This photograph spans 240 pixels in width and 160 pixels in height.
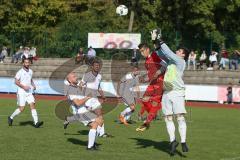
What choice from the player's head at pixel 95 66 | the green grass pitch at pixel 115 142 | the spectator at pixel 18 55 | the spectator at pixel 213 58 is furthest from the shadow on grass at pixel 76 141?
the spectator at pixel 18 55

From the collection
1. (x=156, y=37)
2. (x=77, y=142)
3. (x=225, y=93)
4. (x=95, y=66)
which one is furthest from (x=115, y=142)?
(x=225, y=93)

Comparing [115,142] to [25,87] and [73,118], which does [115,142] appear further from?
[25,87]

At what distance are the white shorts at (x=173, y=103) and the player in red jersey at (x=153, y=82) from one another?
200 cm

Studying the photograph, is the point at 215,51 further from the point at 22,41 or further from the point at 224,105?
the point at 22,41

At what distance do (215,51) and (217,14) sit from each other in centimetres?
1171

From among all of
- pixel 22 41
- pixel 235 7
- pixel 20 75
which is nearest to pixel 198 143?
pixel 20 75

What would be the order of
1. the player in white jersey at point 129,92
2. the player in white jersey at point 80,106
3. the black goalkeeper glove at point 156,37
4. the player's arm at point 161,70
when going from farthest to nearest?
1. the player in white jersey at point 129,92
2. the player's arm at point 161,70
3. the player in white jersey at point 80,106
4. the black goalkeeper glove at point 156,37

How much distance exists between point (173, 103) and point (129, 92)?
30.3ft

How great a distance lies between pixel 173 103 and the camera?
42.1 feet

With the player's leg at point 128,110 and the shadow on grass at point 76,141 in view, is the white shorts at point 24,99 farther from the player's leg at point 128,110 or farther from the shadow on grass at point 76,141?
the shadow on grass at point 76,141

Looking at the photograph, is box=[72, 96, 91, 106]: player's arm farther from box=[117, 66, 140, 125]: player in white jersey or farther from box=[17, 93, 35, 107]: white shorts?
Answer: box=[117, 66, 140, 125]: player in white jersey

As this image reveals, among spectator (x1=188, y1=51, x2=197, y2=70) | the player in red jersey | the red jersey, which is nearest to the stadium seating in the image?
spectator (x1=188, y1=51, x2=197, y2=70)

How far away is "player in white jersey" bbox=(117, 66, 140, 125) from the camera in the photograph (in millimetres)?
20344

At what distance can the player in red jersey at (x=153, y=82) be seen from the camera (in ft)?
49.9
